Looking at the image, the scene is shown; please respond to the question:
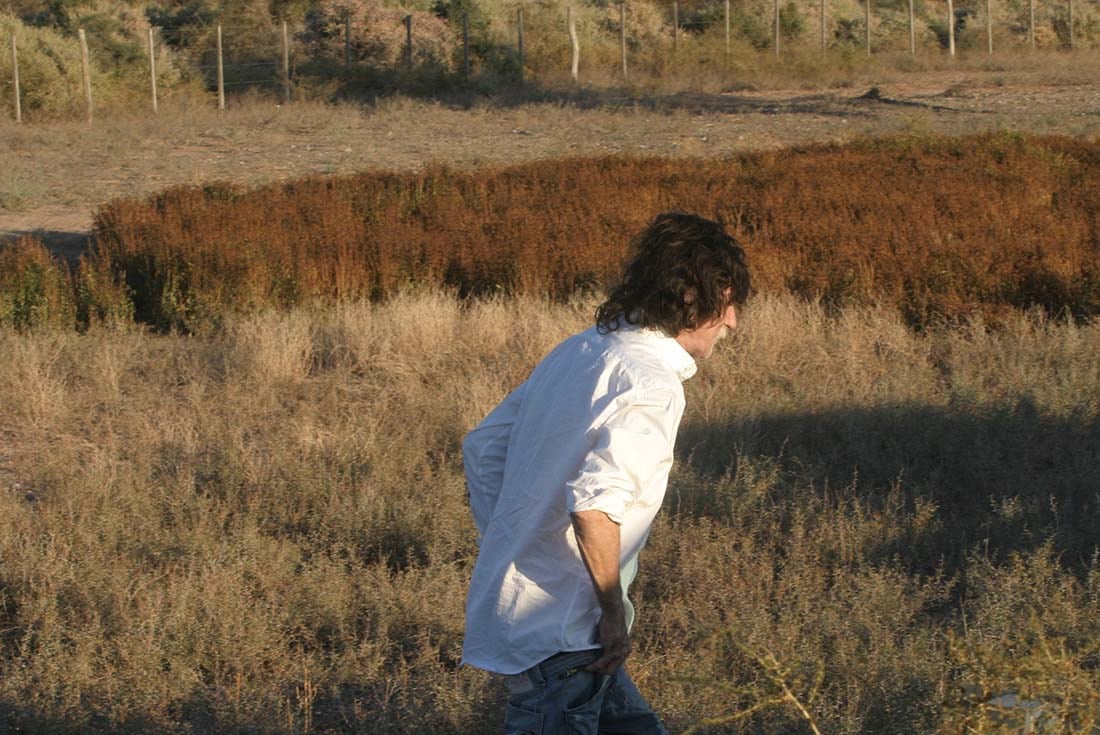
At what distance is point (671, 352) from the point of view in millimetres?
2594

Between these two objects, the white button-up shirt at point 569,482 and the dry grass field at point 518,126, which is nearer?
the white button-up shirt at point 569,482

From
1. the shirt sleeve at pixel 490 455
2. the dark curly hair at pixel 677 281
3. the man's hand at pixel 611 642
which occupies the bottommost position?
the man's hand at pixel 611 642

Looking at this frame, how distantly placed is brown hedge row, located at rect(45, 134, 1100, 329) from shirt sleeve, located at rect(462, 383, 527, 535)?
6378 mm

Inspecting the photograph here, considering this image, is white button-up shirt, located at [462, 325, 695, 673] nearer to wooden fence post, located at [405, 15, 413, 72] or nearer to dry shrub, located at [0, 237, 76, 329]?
dry shrub, located at [0, 237, 76, 329]

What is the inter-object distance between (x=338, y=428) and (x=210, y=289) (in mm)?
3538

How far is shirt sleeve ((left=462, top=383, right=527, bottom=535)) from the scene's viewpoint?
2.79 metres

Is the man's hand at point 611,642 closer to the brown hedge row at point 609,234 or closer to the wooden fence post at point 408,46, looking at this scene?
the brown hedge row at point 609,234

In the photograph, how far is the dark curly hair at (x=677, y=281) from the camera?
2.61 metres

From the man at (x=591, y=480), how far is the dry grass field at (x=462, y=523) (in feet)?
1.01

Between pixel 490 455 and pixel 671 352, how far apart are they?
1.61 ft

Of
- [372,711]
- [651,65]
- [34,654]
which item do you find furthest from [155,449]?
[651,65]

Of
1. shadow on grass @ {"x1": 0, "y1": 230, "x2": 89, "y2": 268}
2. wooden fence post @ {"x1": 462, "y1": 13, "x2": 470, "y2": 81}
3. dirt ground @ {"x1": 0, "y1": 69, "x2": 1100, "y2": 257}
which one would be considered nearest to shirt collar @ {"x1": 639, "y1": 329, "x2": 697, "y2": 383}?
shadow on grass @ {"x1": 0, "y1": 230, "x2": 89, "y2": 268}

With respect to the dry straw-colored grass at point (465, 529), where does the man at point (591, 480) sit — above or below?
above

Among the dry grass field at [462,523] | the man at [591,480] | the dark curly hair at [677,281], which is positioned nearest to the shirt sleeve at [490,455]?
the man at [591,480]
